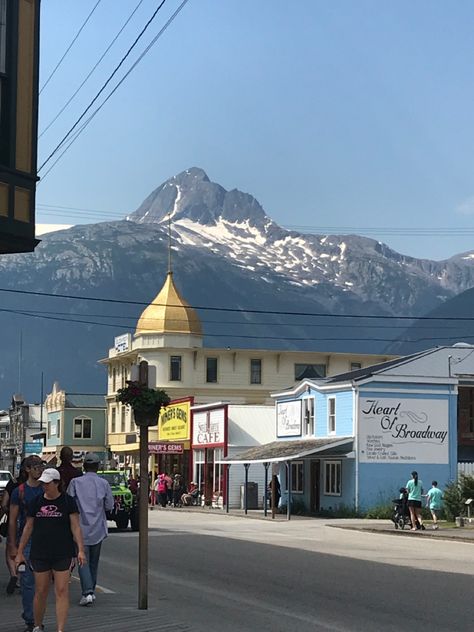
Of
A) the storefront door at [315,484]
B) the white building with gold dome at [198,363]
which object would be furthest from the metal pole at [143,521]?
the white building with gold dome at [198,363]

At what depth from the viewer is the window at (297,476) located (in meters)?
53.1

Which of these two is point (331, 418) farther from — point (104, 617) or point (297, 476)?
point (104, 617)

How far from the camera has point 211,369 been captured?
86.5 metres

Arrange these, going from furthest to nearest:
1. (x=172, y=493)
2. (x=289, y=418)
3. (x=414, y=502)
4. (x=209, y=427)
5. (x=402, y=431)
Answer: (x=209, y=427) → (x=172, y=493) → (x=289, y=418) → (x=402, y=431) → (x=414, y=502)

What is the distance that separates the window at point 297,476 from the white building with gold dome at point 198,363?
27.6 meters

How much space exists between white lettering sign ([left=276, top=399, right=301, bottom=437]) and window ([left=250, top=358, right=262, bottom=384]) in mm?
30824

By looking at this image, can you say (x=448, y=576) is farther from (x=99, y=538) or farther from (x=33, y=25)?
(x=33, y=25)

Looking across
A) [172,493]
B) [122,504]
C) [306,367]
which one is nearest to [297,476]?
[172,493]

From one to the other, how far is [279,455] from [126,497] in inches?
611

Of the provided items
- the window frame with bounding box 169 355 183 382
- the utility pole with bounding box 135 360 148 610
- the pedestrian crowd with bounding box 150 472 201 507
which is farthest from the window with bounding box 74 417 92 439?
the utility pole with bounding box 135 360 148 610

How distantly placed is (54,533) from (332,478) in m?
39.1

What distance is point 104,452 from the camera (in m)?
99.8

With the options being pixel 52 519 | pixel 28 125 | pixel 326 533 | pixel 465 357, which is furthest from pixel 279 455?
pixel 52 519

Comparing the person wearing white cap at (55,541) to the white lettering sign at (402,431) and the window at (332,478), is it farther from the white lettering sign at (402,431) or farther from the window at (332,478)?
the window at (332,478)
